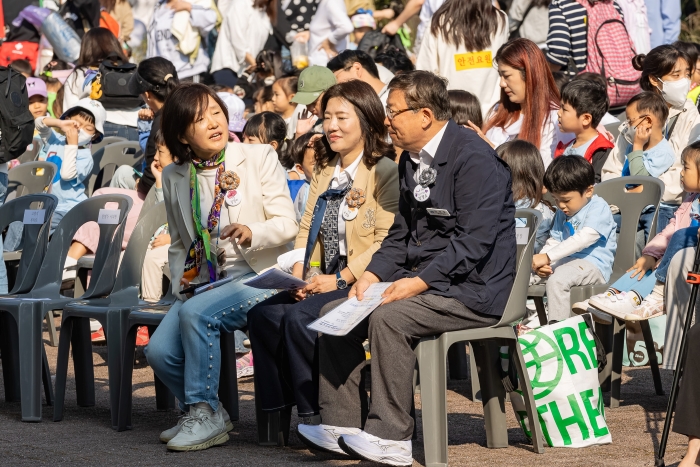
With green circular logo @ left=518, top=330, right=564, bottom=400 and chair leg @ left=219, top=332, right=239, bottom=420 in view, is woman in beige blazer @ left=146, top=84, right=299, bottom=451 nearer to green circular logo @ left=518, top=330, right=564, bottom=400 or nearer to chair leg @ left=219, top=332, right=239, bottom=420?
chair leg @ left=219, top=332, right=239, bottom=420

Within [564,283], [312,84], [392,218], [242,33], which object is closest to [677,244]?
[564,283]

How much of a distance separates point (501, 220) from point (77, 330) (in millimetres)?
2593

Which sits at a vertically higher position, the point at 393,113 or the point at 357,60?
the point at 357,60

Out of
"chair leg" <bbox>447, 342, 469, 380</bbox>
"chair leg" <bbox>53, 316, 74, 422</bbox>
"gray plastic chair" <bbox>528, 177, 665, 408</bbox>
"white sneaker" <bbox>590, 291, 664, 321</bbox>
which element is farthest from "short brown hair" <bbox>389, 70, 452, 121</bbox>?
"chair leg" <bbox>447, 342, 469, 380</bbox>

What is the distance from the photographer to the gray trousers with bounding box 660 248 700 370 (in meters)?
4.93

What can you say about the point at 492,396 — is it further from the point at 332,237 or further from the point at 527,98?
the point at 527,98

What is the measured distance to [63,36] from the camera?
12852 mm

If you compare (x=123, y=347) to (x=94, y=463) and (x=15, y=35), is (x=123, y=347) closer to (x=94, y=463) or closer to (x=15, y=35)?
(x=94, y=463)

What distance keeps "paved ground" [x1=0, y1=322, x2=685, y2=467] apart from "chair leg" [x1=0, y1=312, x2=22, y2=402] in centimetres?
10

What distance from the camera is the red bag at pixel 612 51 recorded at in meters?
8.77

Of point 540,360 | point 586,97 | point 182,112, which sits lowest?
point 540,360

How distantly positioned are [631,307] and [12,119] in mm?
3866

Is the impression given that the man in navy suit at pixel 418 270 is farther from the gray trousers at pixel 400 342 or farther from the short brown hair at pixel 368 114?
the short brown hair at pixel 368 114

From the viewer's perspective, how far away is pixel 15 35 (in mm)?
13344
